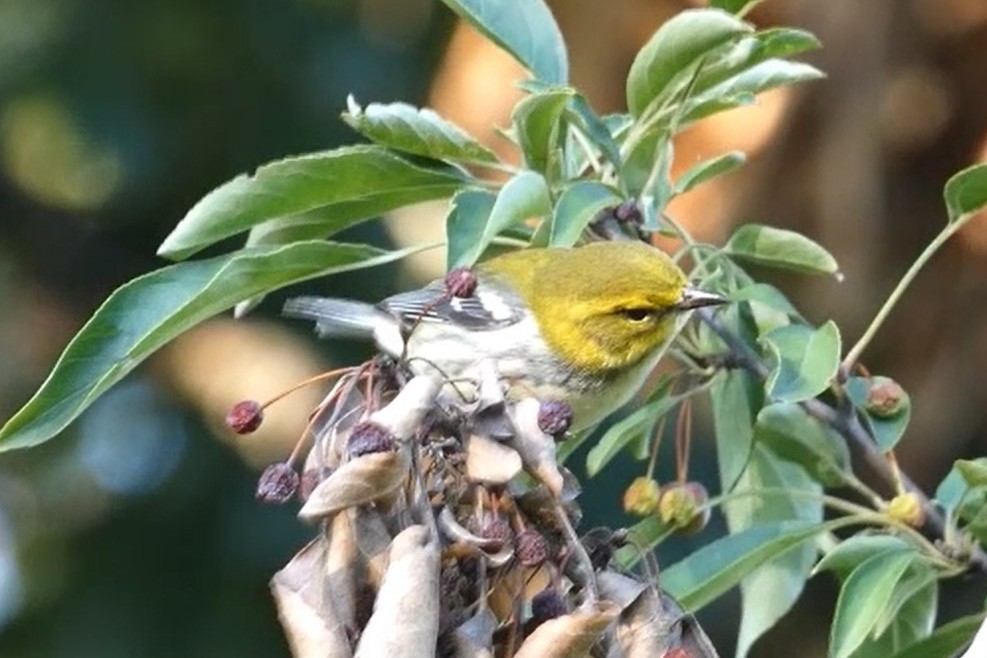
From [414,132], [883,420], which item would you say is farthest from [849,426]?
[414,132]

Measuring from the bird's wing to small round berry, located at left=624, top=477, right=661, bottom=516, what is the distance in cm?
28

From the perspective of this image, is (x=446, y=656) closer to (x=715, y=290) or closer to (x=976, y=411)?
(x=715, y=290)

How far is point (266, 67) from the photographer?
438 centimetres

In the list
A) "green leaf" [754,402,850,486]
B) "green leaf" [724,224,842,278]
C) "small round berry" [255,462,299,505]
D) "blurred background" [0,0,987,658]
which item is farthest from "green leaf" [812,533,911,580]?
"blurred background" [0,0,987,658]

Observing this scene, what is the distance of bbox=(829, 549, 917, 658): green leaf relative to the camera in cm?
157

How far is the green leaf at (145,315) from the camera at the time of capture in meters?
1.50

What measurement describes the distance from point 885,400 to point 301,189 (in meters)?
0.57

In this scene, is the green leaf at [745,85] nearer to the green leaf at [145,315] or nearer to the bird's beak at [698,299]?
the bird's beak at [698,299]

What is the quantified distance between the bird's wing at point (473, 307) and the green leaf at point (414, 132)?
0.84ft

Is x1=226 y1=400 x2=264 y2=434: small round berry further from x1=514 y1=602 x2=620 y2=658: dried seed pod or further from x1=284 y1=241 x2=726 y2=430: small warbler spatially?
x1=284 y1=241 x2=726 y2=430: small warbler

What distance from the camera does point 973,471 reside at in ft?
5.19

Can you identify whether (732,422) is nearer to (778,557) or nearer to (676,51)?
(778,557)

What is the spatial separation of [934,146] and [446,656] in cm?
314

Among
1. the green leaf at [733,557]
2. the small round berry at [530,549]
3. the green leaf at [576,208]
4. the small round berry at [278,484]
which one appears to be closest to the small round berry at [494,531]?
the small round berry at [530,549]
